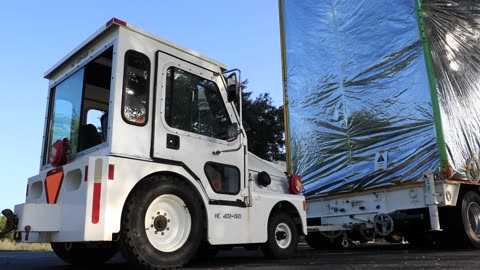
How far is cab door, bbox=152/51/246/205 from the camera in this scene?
191 inches

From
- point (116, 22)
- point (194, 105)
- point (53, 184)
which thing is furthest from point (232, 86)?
point (53, 184)

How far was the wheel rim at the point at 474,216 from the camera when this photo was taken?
7059mm

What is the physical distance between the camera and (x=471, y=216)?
7164mm

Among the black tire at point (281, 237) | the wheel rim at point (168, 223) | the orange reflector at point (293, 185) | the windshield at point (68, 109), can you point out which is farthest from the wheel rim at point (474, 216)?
the windshield at point (68, 109)

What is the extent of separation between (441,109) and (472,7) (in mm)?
2854

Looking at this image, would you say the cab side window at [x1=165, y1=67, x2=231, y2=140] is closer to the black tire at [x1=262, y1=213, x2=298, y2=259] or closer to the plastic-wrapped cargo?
the black tire at [x1=262, y1=213, x2=298, y2=259]

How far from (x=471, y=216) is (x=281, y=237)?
135 inches

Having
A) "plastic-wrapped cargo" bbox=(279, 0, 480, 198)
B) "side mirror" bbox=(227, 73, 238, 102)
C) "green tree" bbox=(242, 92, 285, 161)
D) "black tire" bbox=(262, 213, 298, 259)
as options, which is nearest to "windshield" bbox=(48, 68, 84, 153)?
"side mirror" bbox=(227, 73, 238, 102)

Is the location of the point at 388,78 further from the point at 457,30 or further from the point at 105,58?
the point at 105,58

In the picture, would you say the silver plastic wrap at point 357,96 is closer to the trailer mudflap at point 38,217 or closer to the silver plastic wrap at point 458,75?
the silver plastic wrap at point 458,75

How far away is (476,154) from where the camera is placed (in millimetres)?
7414

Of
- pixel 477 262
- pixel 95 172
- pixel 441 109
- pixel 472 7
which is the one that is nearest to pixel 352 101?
pixel 441 109

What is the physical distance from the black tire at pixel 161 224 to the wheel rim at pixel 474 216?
4.73 metres

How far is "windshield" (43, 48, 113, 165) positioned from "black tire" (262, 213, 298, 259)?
254cm
